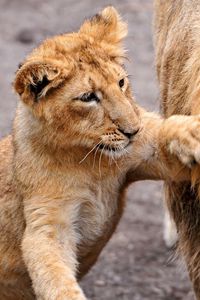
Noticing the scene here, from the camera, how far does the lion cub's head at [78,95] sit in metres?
2.46

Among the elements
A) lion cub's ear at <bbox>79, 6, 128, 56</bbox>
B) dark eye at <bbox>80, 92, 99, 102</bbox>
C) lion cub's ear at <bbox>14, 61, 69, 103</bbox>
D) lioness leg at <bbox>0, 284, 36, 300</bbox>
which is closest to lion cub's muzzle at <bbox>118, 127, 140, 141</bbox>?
dark eye at <bbox>80, 92, 99, 102</bbox>

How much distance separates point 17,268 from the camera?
2.90 m

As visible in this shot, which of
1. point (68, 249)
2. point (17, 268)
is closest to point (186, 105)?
point (68, 249)

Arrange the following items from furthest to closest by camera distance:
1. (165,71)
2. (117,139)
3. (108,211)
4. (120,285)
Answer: (120,285), (165,71), (108,211), (117,139)

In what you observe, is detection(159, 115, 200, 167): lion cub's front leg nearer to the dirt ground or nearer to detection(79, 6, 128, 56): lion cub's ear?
detection(79, 6, 128, 56): lion cub's ear

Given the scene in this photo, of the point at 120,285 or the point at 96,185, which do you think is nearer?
the point at 96,185

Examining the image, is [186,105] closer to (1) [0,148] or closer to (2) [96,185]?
(2) [96,185]

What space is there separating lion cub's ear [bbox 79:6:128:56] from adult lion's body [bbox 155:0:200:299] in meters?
0.18

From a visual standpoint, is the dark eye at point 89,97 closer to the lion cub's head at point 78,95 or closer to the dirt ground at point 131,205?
the lion cub's head at point 78,95

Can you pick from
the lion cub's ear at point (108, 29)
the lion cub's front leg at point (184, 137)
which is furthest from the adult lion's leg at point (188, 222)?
the lion cub's ear at point (108, 29)

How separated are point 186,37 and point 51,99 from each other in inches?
19.4

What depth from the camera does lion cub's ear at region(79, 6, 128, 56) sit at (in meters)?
2.73

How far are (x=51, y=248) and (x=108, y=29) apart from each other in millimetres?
627

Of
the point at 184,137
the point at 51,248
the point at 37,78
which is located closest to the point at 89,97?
the point at 37,78
